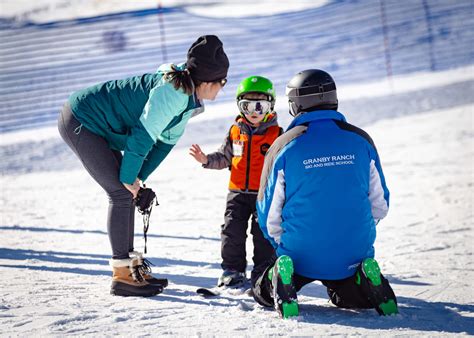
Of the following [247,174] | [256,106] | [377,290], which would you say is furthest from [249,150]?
[377,290]

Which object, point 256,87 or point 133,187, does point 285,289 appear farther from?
point 256,87

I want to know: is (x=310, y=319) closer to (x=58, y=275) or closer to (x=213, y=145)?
(x=58, y=275)

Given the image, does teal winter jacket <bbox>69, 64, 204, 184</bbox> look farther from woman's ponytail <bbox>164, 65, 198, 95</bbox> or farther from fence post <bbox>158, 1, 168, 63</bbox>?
fence post <bbox>158, 1, 168, 63</bbox>

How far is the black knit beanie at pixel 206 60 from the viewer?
3971 mm

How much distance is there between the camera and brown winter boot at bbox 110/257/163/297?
410cm

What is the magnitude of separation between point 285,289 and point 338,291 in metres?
0.37

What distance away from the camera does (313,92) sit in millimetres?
3672

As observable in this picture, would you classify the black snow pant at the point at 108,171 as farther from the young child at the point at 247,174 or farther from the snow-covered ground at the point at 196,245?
the young child at the point at 247,174

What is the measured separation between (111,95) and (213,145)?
23.9 feet

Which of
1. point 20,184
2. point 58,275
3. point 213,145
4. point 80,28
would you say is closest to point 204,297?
point 58,275

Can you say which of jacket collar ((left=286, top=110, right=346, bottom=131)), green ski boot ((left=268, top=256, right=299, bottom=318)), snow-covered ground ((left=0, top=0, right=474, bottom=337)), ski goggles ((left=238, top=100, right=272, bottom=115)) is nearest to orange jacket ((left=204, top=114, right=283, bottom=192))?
ski goggles ((left=238, top=100, right=272, bottom=115))

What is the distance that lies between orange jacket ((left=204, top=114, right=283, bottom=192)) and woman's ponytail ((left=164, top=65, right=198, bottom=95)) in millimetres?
705

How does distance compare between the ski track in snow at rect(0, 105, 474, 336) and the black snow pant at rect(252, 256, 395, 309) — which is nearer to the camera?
the ski track in snow at rect(0, 105, 474, 336)

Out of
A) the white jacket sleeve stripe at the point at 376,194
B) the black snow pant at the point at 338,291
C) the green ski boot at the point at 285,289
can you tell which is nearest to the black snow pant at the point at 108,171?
the black snow pant at the point at 338,291
